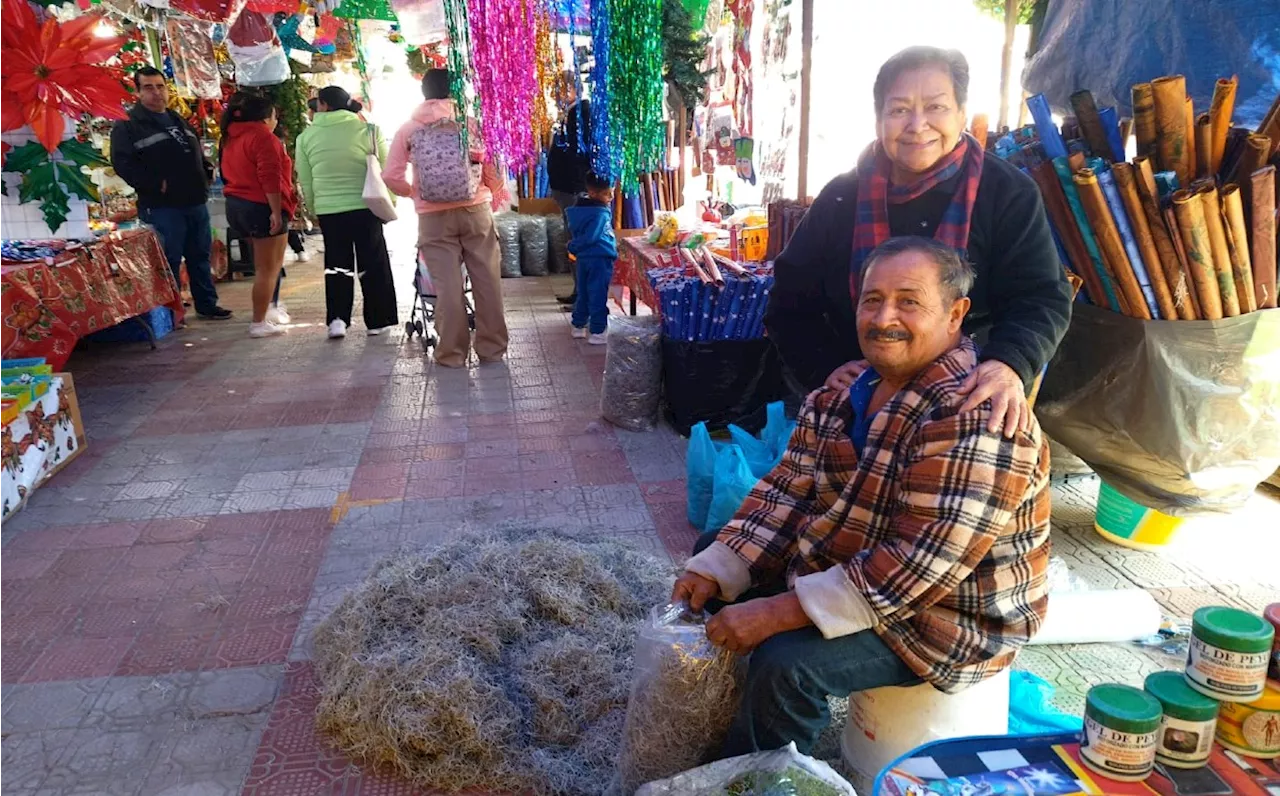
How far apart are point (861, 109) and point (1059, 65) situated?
268 cm

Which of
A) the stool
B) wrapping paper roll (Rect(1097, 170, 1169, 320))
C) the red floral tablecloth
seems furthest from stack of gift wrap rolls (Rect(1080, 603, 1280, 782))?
the red floral tablecloth

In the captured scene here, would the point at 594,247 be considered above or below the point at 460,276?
above

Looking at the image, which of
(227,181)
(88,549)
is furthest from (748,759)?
(227,181)

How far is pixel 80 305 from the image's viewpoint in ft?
18.5

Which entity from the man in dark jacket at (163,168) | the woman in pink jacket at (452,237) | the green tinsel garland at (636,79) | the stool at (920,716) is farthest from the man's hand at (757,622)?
the man in dark jacket at (163,168)

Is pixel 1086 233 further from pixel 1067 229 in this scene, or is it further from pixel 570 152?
pixel 570 152

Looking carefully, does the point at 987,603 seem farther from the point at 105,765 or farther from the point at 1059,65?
the point at 1059,65

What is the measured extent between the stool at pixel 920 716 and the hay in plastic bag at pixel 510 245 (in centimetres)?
819

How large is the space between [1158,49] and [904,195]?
2.01 meters

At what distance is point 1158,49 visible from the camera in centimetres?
336

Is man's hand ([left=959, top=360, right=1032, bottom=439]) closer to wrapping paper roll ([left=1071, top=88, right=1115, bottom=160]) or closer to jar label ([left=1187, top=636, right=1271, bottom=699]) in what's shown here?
jar label ([left=1187, top=636, right=1271, bottom=699])

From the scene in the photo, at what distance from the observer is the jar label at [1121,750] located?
1188 millimetres

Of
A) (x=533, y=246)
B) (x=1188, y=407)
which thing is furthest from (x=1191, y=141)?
(x=533, y=246)

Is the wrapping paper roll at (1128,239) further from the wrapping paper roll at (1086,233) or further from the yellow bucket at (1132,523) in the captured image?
the yellow bucket at (1132,523)
